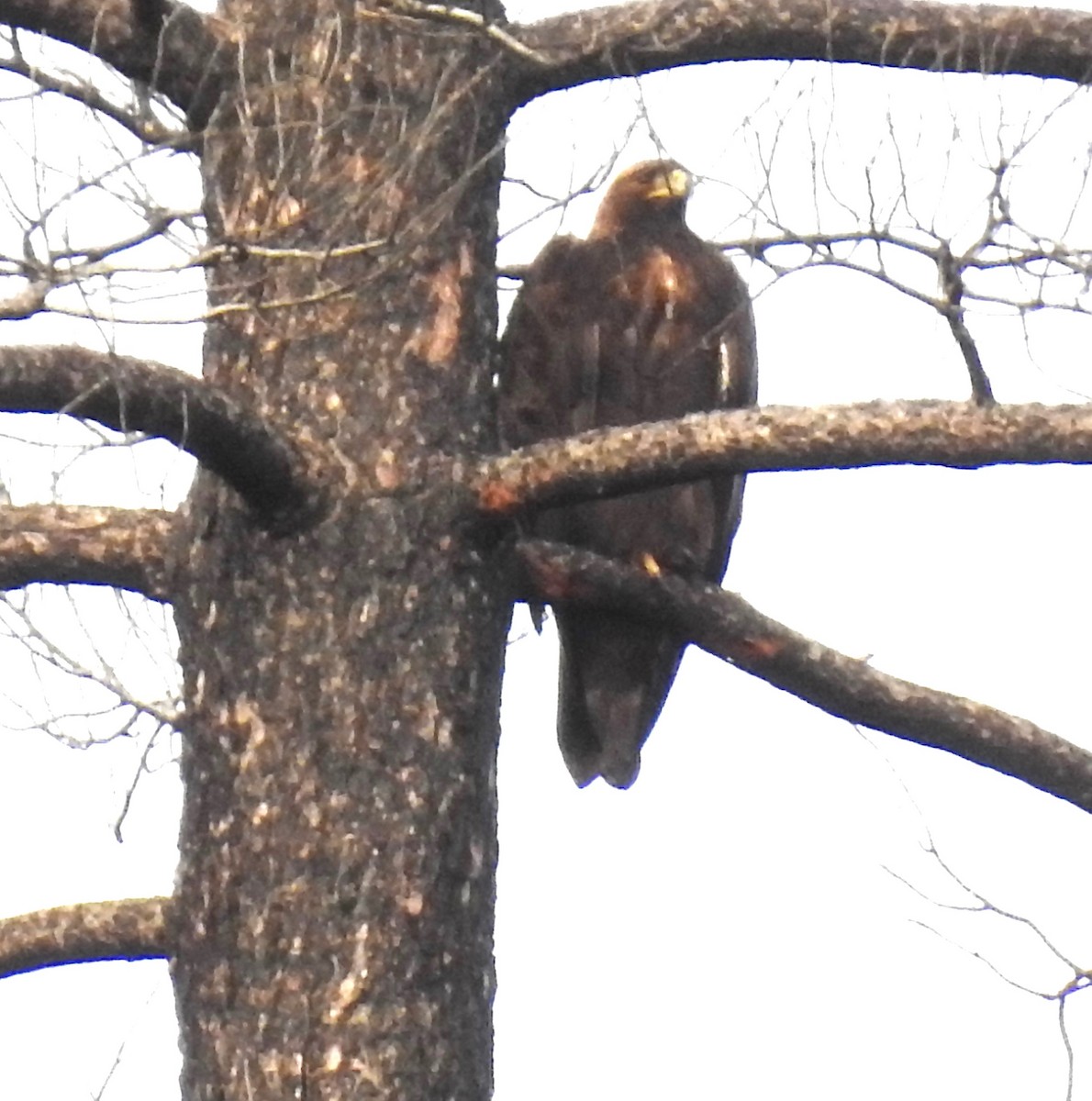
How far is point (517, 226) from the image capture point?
11.8 feet

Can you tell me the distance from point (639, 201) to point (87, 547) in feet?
7.00

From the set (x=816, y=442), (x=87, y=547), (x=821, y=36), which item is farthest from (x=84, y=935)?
(x=821, y=36)

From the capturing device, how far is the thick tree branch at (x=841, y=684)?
384 centimetres

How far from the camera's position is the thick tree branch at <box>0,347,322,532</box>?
3084 millimetres

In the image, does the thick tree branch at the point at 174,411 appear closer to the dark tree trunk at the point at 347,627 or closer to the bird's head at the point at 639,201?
the dark tree trunk at the point at 347,627

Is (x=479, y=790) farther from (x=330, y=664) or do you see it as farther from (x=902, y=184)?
(x=902, y=184)

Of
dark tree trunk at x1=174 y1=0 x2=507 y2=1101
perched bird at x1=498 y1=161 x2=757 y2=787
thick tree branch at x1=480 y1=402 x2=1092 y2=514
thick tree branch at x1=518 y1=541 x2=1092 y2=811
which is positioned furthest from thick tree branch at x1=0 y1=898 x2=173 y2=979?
perched bird at x1=498 y1=161 x2=757 y2=787

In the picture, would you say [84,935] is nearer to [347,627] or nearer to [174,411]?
[347,627]

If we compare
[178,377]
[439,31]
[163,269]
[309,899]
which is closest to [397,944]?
[309,899]

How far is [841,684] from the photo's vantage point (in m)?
3.86

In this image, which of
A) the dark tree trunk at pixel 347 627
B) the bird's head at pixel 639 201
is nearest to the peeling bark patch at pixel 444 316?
the dark tree trunk at pixel 347 627

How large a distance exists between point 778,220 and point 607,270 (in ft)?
5.91

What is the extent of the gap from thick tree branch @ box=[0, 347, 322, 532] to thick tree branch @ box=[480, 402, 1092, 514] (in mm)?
419

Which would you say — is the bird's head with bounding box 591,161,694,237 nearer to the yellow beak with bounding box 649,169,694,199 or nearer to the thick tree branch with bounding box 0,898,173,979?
the yellow beak with bounding box 649,169,694,199
